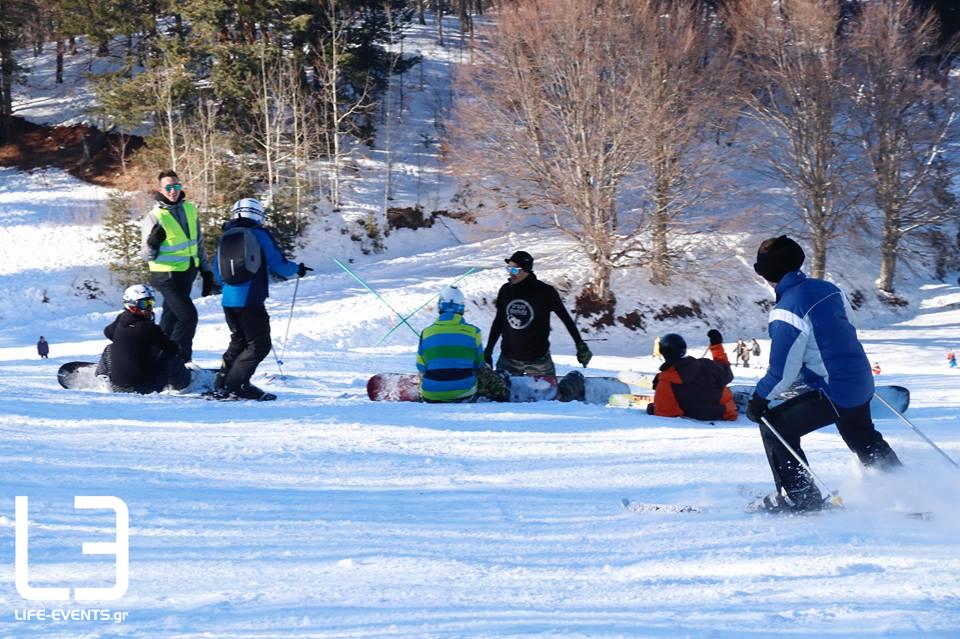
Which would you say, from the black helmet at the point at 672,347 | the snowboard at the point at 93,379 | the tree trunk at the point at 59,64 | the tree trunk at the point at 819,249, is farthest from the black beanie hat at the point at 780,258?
the tree trunk at the point at 59,64

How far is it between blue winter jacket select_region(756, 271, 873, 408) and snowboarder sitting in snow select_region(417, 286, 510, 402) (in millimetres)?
3859

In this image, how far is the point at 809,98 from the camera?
33.2m

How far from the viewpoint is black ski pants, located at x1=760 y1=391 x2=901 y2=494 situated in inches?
199

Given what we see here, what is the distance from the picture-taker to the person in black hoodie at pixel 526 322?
962 cm

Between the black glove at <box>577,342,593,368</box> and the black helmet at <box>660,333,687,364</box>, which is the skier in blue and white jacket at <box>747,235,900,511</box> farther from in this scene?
the black glove at <box>577,342,593,368</box>

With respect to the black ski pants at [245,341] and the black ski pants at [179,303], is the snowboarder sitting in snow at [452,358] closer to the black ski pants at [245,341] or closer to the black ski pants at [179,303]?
the black ski pants at [245,341]

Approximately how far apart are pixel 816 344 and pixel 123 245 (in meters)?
28.6

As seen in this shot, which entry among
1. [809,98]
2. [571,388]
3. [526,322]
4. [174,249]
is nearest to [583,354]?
[571,388]

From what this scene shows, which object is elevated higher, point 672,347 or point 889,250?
point 672,347

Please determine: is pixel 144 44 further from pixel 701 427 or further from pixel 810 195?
Answer: pixel 701 427

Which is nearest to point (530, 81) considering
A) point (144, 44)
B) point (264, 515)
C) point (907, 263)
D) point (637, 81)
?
point (637, 81)

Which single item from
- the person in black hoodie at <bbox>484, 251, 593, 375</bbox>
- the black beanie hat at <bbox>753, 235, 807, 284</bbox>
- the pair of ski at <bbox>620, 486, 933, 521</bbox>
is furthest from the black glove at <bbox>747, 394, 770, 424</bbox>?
the person in black hoodie at <bbox>484, 251, 593, 375</bbox>

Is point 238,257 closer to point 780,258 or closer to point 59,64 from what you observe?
point 780,258

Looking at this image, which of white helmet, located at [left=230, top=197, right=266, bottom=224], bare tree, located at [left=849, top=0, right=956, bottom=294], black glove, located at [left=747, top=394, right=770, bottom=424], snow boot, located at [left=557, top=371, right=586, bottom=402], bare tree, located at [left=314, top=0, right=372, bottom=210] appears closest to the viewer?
black glove, located at [left=747, top=394, right=770, bottom=424]
